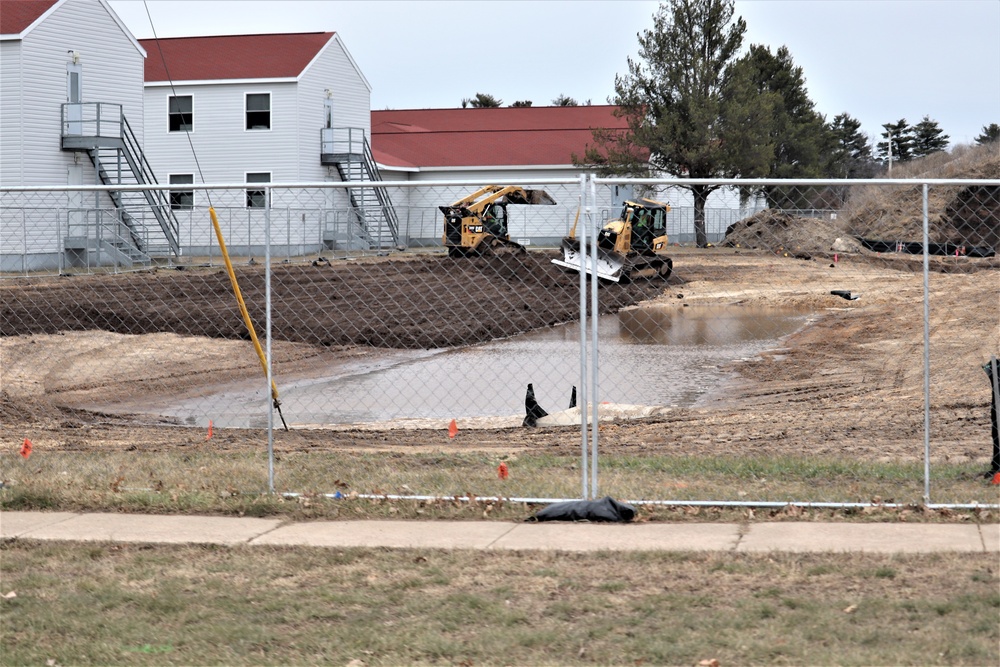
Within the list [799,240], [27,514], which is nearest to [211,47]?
[799,240]

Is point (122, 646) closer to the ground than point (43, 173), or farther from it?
closer to the ground

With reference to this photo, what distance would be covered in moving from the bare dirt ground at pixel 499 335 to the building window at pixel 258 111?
39.0ft

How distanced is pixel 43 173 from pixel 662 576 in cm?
3149

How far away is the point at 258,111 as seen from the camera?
1710 inches

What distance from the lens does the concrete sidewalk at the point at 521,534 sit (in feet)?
22.5

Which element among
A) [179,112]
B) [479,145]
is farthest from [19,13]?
[479,145]

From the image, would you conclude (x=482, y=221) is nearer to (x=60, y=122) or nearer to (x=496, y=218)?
(x=496, y=218)

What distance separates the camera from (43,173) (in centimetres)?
3344

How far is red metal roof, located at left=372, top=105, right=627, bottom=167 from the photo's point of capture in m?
52.5

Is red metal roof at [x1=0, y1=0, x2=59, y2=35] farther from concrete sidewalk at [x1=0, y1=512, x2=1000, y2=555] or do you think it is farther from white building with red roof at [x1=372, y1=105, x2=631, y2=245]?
concrete sidewalk at [x1=0, y1=512, x2=1000, y2=555]

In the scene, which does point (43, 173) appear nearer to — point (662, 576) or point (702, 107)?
point (702, 107)

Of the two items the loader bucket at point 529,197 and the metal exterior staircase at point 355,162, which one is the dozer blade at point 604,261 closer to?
the loader bucket at point 529,197

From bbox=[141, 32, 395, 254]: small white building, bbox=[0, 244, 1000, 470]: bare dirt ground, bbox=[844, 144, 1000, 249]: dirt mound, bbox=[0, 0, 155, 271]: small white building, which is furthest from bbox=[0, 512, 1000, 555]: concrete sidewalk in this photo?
bbox=[844, 144, 1000, 249]: dirt mound

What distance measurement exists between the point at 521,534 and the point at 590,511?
0.58m
